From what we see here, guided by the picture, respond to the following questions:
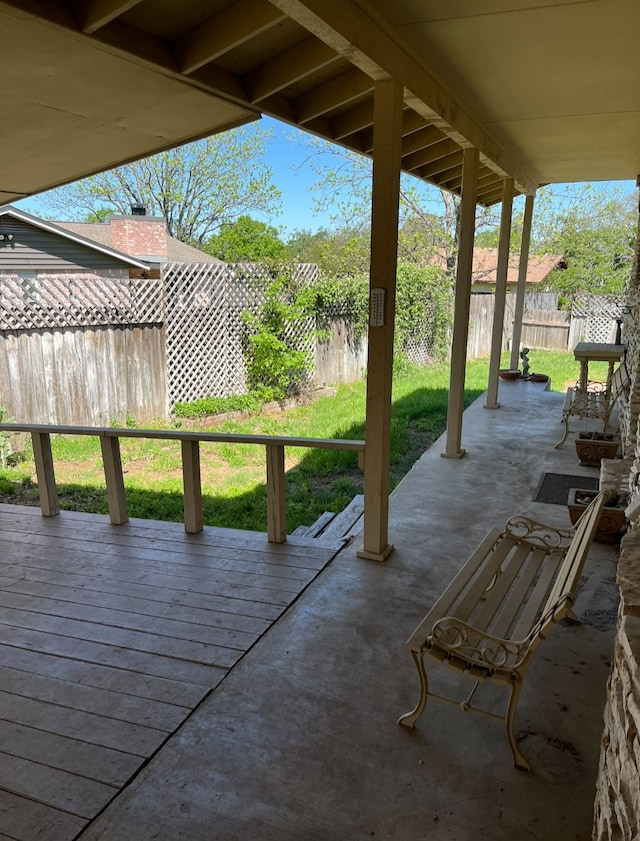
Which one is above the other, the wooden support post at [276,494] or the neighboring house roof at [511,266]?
the neighboring house roof at [511,266]

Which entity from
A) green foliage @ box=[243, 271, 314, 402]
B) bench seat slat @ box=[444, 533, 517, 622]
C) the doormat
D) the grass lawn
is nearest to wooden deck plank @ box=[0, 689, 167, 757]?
bench seat slat @ box=[444, 533, 517, 622]

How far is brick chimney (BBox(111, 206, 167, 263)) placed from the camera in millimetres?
15633

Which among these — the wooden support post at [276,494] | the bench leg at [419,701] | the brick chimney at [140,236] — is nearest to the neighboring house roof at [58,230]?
the brick chimney at [140,236]

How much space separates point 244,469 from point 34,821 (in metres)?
3.97

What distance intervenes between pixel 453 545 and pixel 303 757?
1747 millimetres

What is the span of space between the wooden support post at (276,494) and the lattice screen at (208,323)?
419 centimetres

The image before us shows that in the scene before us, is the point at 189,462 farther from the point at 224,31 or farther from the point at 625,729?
the point at 625,729

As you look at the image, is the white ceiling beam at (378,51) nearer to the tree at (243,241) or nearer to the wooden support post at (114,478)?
the wooden support post at (114,478)

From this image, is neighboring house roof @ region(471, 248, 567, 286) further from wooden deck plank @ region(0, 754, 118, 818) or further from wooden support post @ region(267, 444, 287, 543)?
wooden deck plank @ region(0, 754, 118, 818)

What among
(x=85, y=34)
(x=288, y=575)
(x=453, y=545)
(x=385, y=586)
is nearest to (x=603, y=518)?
(x=453, y=545)

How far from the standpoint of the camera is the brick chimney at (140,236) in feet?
51.3

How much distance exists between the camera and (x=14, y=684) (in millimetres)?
2217

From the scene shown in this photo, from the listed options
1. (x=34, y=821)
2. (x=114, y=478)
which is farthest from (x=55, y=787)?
(x=114, y=478)

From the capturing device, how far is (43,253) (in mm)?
11469
